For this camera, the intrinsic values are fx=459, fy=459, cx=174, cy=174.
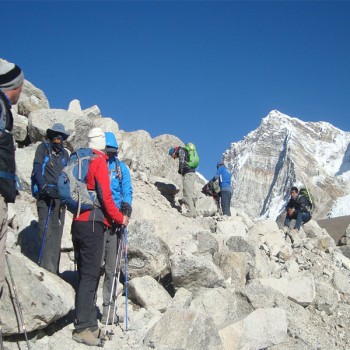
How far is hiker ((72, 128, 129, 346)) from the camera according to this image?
4.80 m

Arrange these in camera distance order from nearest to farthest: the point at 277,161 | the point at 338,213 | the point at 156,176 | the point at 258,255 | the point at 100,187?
the point at 100,187
the point at 258,255
the point at 156,176
the point at 338,213
the point at 277,161

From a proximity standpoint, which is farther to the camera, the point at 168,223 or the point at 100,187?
the point at 168,223

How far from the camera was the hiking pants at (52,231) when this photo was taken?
5.90 m

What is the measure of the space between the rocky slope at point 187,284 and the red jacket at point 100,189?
0.87 m

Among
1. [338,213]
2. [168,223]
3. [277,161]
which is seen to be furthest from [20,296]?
[277,161]

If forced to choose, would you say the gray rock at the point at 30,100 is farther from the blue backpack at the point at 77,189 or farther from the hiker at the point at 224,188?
the blue backpack at the point at 77,189

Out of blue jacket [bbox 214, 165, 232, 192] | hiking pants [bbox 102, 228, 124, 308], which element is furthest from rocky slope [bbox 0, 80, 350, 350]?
blue jacket [bbox 214, 165, 232, 192]

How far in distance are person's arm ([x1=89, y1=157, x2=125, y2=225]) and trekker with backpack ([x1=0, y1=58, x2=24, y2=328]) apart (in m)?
1.24

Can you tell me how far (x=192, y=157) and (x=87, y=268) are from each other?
7.68 m

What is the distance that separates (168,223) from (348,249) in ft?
25.5

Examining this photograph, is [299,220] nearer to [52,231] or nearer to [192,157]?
[192,157]

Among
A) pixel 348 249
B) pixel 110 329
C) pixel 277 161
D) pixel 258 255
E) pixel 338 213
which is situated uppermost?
pixel 277 161

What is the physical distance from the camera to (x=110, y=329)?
535 cm

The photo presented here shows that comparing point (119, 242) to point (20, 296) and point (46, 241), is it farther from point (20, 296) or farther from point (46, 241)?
point (20, 296)
